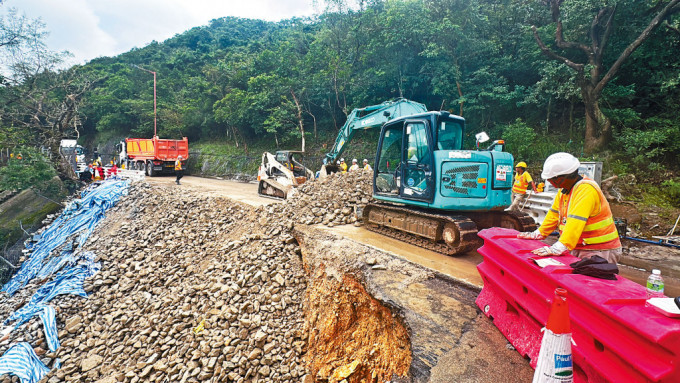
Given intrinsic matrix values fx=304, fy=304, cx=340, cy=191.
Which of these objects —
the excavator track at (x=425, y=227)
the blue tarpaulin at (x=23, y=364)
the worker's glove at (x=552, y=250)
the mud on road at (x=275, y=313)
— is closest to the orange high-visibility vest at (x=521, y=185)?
the excavator track at (x=425, y=227)

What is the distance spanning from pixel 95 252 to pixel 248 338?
772 cm

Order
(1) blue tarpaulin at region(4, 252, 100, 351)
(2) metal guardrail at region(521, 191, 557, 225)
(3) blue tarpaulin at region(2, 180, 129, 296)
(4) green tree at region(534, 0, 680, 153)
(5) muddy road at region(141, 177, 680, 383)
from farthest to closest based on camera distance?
(4) green tree at region(534, 0, 680, 153), (3) blue tarpaulin at region(2, 180, 129, 296), (2) metal guardrail at region(521, 191, 557, 225), (1) blue tarpaulin at region(4, 252, 100, 351), (5) muddy road at region(141, 177, 680, 383)

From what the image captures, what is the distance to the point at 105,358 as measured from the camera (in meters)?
5.54

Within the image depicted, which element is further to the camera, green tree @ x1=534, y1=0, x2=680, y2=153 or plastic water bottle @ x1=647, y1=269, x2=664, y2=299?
green tree @ x1=534, y1=0, x2=680, y2=153

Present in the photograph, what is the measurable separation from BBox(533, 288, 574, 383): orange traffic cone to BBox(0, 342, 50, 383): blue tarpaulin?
310 inches

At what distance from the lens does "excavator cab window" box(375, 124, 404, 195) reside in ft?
21.4

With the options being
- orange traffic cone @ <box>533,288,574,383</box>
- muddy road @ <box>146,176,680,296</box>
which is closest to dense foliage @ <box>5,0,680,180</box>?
muddy road @ <box>146,176,680,296</box>

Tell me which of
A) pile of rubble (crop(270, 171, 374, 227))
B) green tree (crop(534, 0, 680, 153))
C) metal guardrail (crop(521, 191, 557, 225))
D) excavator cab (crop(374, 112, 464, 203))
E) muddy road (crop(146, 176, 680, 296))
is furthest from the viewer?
green tree (crop(534, 0, 680, 153))

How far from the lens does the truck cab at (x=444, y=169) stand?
527 cm

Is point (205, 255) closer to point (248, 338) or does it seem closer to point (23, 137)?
point (248, 338)

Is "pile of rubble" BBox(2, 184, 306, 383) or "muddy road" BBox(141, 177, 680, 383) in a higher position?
"muddy road" BBox(141, 177, 680, 383)

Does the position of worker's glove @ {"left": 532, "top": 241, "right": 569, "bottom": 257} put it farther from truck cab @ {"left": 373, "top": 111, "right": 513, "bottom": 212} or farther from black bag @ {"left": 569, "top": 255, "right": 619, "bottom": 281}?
truck cab @ {"left": 373, "top": 111, "right": 513, "bottom": 212}

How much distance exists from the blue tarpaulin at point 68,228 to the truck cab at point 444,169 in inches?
430

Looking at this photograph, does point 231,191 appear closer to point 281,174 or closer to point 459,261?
point 281,174
